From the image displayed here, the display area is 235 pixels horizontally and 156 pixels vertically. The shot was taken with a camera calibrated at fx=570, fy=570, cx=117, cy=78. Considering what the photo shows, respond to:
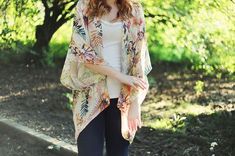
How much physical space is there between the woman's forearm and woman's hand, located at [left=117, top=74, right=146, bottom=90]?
2cm

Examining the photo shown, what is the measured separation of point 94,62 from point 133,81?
293 mm

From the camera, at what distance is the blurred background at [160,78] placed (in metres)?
5.83

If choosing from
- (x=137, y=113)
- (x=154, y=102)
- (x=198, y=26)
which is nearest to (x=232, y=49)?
(x=198, y=26)

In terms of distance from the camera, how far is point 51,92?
7.71 metres

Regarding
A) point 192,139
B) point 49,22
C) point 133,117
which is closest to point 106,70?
point 133,117

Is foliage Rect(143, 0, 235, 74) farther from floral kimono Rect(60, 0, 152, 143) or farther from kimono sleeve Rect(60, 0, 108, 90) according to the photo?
kimono sleeve Rect(60, 0, 108, 90)

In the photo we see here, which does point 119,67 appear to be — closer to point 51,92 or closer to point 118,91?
point 118,91

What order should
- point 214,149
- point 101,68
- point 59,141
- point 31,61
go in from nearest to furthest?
point 101,68, point 214,149, point 59,141, point 31,61

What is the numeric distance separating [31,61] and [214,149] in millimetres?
4447

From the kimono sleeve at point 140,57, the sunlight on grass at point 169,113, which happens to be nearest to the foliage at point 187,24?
the sunlight on grass at point 169,113

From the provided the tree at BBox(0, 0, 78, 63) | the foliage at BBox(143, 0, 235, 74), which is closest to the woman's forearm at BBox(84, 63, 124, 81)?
the foliage at BBox(143, 0, 235, 74)

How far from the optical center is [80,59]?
147 inches

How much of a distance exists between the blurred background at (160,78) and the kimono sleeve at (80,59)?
1850 mm

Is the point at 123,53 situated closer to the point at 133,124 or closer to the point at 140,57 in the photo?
the point at 140,57
